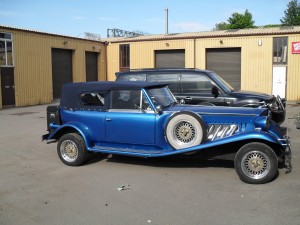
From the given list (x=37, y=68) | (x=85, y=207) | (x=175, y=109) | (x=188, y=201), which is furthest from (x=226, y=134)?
(x=37, y=68)

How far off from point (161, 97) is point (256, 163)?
2.15 meters

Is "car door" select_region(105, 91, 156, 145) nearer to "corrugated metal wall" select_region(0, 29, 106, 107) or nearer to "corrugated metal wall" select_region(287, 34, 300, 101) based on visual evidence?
"corrugated metal wall" select_region(0, 29, 106, 107)

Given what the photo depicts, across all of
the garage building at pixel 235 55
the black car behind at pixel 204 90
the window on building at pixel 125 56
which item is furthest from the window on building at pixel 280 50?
the black car behind at pixel 204 90

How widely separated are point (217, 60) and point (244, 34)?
244 centimetres

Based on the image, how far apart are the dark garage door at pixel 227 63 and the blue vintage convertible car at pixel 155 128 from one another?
1691cm

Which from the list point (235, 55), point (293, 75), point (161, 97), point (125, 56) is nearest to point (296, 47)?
point (293, 75)

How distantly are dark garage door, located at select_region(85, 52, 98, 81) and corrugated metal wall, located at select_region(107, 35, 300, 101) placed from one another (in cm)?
292

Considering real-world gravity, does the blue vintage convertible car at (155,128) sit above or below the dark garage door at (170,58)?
below

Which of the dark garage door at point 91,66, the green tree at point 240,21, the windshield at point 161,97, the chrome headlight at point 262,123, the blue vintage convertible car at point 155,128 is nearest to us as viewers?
the blue vintage convertible car at point 155,128

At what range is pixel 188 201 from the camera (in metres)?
4.81

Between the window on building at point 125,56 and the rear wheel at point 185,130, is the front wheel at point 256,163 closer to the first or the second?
the rear wheel at point 185,130

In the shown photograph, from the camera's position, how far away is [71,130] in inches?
273

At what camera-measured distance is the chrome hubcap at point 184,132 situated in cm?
586

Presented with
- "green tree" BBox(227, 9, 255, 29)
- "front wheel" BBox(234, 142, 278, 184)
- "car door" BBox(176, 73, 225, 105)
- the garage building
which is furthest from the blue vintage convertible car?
"green tree" BBox(227, 9, 255, 29)
